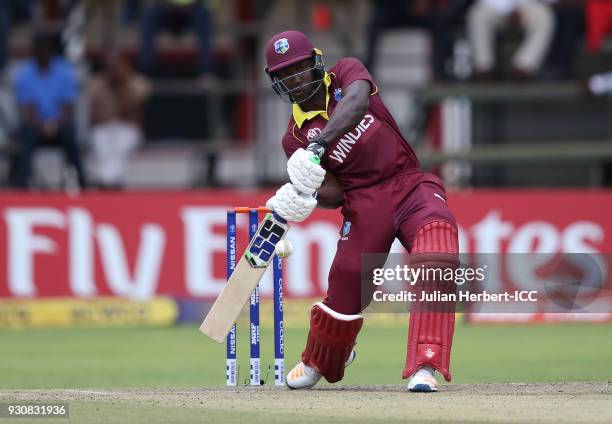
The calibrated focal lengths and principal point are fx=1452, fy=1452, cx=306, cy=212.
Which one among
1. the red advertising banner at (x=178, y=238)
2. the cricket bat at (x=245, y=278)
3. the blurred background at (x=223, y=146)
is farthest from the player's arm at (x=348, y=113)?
the red advertising banner at (x=178, y=238)

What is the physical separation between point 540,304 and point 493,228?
5.35m

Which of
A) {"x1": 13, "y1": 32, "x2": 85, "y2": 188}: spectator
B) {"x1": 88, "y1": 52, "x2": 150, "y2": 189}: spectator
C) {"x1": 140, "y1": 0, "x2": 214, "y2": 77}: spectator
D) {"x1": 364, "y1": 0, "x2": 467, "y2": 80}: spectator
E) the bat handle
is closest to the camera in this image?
the bat handle

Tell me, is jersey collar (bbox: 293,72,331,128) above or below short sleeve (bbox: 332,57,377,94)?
below

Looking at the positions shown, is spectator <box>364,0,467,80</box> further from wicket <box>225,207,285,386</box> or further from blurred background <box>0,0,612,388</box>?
wicket <box>225,207,285,386</box>

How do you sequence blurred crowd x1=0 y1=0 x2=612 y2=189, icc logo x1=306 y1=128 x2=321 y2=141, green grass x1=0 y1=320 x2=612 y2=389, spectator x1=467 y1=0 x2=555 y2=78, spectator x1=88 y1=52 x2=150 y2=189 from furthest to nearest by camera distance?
spectator x1=467 y1=0 x2=555 y2=78, spectator x1=88 y1=52 x2=150 y2=189, blurred crowd x1=0 y1=0 x2=612 y2=189, green grass x1=0 y1=320 x2=612 y2=389, icc logo x1=306 y1=128 x2=321 y2=141

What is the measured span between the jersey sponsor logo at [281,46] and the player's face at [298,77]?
107 mm

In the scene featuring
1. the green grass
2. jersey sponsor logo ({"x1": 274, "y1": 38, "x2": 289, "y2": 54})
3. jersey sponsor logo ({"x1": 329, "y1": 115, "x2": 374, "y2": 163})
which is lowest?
the green grass

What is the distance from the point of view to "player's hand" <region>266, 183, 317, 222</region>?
7703 millimetres

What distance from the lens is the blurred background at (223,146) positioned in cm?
1553

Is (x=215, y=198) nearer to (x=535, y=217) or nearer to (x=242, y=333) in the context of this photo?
(x=242, y=333)

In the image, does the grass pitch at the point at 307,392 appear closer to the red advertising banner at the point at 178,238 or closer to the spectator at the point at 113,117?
the red advertising banner at the point at 178,238

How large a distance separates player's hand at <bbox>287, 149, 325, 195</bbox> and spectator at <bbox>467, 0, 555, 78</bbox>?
379 inches

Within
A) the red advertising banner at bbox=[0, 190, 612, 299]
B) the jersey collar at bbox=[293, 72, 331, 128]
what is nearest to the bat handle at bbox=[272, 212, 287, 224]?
the jersey collar at bbox=[293, 72, 331, 128]

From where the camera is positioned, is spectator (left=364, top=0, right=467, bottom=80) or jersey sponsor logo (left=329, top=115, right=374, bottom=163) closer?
jersey sponsor logo (left=329, top=115, right=374, bottom=163)
